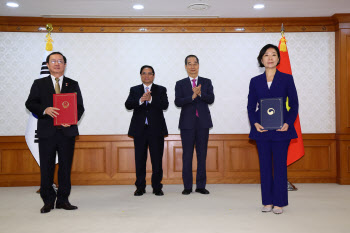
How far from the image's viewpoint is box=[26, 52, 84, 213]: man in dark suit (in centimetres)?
359

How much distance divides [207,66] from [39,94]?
2938 millimetres

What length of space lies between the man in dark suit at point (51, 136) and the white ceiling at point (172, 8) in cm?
175

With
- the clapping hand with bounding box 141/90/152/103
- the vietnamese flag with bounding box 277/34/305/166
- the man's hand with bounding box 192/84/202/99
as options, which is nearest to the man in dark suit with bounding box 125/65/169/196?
the clapping hand with bounding box 141/90/152/103

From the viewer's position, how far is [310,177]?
562 cm

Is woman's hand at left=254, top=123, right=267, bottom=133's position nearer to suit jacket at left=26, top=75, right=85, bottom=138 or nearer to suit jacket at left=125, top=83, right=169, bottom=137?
suit jacket at left=125, top=83, right=169, bottom=137

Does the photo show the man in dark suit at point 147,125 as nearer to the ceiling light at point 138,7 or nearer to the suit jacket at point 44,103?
the suit jacket at point 44,103

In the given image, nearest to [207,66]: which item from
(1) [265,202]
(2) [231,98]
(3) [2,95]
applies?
(2) [231,98]

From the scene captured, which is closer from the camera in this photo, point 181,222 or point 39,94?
point 181,222

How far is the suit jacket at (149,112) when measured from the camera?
4473 millimetres

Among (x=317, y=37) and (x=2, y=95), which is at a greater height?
(x=317, y=37)

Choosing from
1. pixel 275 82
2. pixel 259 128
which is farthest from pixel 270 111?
pixel 275 82

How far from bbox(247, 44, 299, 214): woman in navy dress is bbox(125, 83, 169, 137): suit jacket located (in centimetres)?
142

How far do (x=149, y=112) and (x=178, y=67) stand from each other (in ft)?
4.94

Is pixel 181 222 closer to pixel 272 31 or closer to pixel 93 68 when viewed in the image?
pixel 93 68
